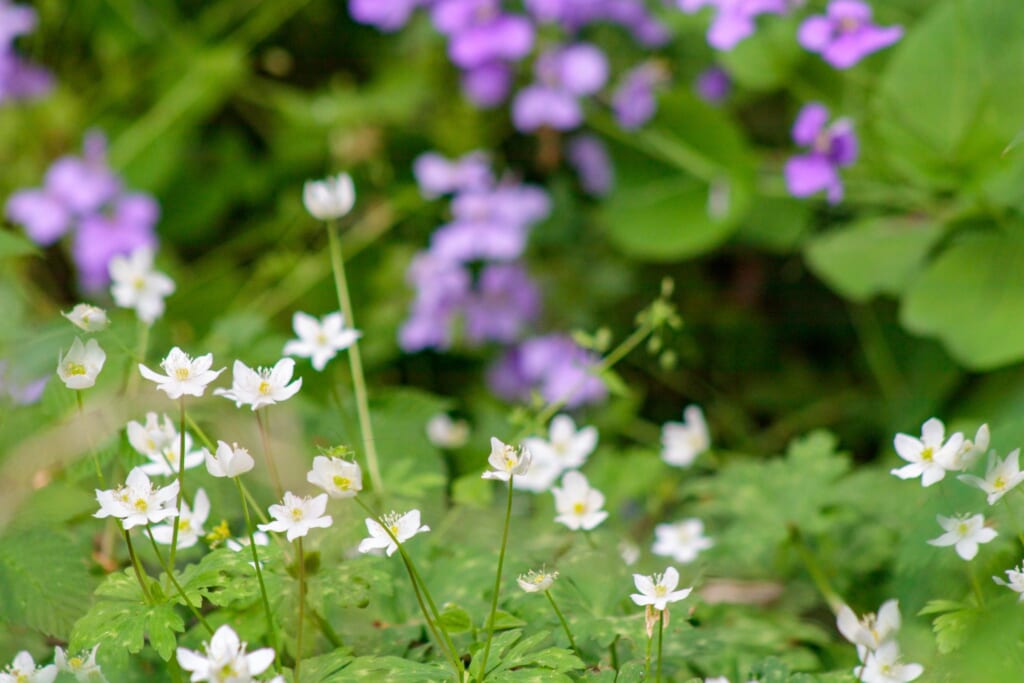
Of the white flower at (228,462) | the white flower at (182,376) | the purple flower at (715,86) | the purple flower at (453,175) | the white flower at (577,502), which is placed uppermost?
the purple flower at (715,86)

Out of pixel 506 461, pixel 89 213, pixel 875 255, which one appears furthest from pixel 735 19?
pixel 89 213

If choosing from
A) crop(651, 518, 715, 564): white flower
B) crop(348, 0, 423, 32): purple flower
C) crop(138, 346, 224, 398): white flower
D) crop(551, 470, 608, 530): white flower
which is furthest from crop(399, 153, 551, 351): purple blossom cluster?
crop(138, 346, 224, 398): white flower

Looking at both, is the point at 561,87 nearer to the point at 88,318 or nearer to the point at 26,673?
the point at 88,318

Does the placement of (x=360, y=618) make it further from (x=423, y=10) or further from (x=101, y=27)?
(x=101, y=27)

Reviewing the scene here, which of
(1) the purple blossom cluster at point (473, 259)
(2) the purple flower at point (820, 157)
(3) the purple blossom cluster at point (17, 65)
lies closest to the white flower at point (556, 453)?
(2) the purple flower at point (820, 157)

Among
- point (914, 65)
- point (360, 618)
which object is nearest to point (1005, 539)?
point (360, 618)

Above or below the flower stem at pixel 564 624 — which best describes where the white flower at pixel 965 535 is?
above

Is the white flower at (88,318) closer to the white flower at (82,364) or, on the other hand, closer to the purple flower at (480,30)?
the white flower at (82,364)
